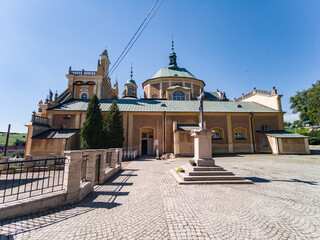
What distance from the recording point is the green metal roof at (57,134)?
55.7 feet

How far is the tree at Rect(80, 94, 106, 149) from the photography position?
16266mm

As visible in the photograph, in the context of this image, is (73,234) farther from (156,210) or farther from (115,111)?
(115,111)

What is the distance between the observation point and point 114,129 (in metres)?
18.1

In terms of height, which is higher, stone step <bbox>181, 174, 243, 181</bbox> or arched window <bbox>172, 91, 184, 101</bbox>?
arched window <bbox>172, 91, 184, 101</bbox>

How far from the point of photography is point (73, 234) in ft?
9.72

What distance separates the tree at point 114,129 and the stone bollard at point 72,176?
12974mm

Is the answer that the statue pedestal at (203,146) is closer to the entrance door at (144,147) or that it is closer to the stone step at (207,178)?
the stone step at (207,178)

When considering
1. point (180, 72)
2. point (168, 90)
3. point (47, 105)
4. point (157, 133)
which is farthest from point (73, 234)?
point (180, 72)

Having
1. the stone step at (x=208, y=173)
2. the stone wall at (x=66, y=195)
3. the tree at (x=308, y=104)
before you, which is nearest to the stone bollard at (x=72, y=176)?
the stone wall at (x=66, y=195)

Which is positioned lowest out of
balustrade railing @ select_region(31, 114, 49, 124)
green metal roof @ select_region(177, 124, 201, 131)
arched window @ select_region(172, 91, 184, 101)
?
green metal roof @ select_region(177, 124, 201, 131)

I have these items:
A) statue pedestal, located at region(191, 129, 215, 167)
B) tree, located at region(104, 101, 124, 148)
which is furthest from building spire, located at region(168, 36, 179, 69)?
statue pedestal, located at region(191, 129, 215, 167)

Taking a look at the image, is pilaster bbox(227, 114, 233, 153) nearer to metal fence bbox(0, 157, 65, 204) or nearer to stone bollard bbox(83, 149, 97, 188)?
stone bollard bbox(83, 149, 97, 188)

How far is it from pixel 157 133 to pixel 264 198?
16072mm

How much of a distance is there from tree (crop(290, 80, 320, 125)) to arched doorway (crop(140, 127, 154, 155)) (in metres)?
37.3
